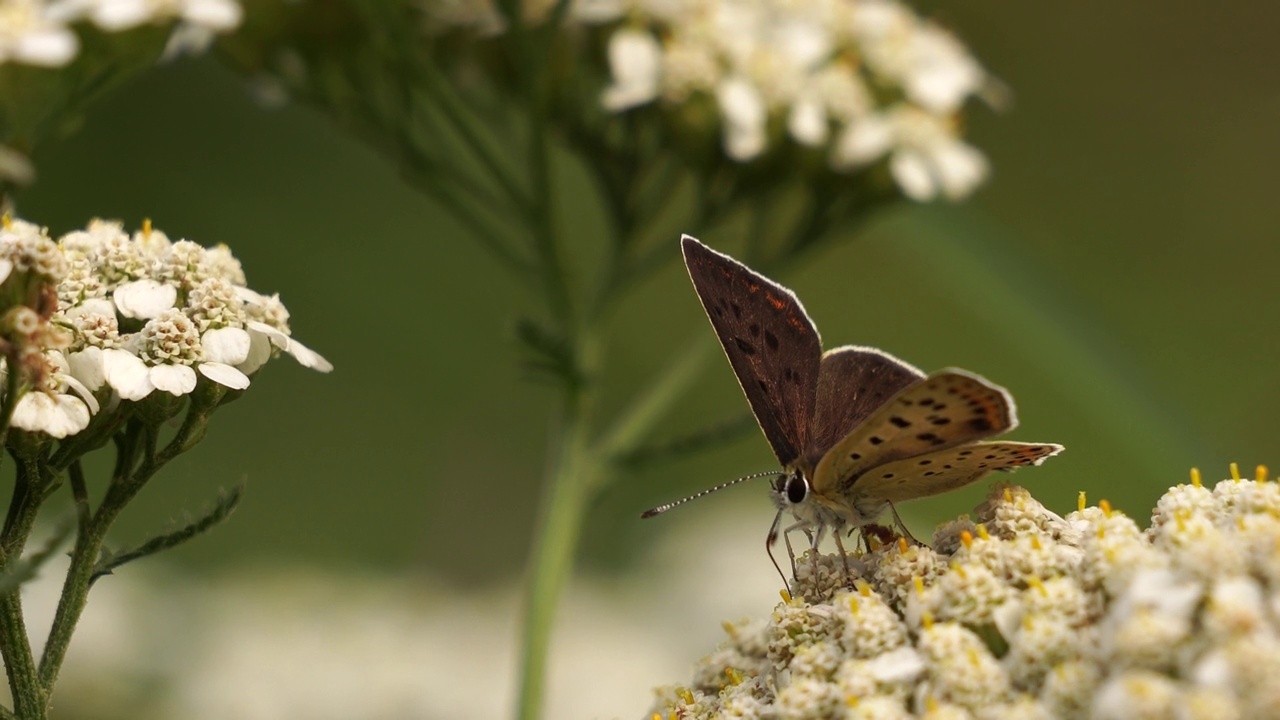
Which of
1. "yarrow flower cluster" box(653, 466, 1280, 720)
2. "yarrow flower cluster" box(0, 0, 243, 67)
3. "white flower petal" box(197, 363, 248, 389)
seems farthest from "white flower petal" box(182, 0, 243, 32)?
"yarrow flower cluster" box(653, 466, 1280, 720)

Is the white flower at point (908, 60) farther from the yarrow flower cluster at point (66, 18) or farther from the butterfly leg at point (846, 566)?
the butterfly leg at point (846, 566)

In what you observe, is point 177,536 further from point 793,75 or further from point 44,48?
point 793,75

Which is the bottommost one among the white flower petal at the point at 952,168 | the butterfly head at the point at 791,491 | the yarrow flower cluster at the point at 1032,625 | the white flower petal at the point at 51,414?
the yarrow flower cluster at the point at 1032,625

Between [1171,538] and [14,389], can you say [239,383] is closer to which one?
[14,389]

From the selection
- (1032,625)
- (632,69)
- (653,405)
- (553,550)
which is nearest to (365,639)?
(553,550)

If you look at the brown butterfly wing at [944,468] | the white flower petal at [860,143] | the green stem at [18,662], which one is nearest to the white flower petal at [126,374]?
the green stem at [18,662]
